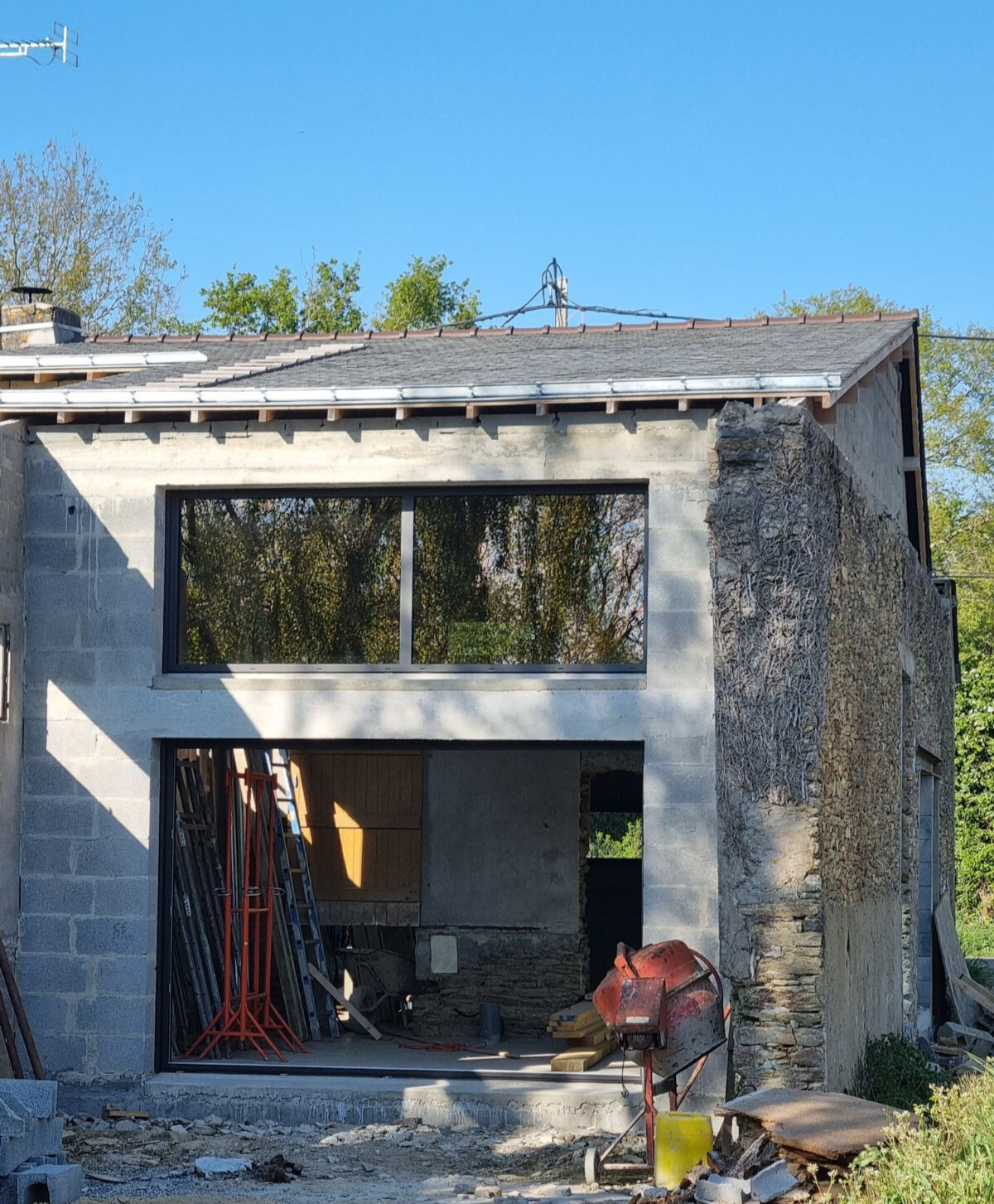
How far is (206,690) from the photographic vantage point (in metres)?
11.4

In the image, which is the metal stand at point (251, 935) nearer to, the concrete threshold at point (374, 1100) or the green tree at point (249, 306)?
the concrete threshold at point (374, 1100)

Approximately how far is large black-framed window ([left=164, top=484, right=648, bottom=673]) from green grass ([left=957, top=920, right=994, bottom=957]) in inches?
512

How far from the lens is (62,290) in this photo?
102 ft

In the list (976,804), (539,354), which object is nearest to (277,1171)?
(539,354)

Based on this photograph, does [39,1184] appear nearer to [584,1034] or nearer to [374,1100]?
[374,1100]

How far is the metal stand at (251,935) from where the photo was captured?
12.8 meters

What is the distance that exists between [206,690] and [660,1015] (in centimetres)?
409

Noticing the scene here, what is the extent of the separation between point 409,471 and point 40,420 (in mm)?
2682

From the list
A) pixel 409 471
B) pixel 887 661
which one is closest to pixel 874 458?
pixel 887 661

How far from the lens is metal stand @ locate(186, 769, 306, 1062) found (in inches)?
504

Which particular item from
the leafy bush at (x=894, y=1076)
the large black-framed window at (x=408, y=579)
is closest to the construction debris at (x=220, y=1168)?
the large black-framed window at (x=408, y=579)

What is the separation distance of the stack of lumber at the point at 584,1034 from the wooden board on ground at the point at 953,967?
488 centimetres

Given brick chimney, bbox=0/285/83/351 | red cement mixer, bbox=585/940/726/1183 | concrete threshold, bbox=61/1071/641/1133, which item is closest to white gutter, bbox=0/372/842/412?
A: red cement mixer, bbox=585/940/726/1183

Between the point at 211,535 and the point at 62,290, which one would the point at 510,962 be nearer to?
the point at 211,535
